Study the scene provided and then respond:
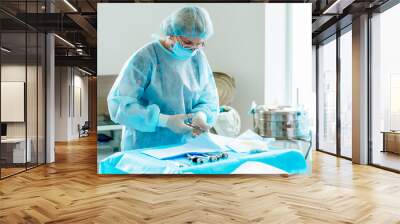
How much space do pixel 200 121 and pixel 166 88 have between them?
65 centimetres

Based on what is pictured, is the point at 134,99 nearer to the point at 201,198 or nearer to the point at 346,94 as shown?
the point at 201,198

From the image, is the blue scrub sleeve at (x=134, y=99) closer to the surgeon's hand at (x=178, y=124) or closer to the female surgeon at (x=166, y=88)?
the female surgeon at (x=166, y=88)

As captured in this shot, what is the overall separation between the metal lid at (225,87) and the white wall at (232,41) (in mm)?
63

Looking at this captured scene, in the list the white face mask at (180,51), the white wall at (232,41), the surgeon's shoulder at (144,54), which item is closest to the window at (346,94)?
the white wall at (232,41)

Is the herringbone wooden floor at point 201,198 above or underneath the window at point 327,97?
underneath

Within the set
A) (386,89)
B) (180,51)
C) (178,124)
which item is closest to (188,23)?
(180,51)

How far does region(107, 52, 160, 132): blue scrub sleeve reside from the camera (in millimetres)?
5082

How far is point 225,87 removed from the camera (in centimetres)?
543

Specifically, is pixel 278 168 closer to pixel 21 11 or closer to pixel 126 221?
pixel 126 221

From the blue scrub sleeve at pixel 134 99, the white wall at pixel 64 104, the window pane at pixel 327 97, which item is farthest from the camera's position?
the white wall at pixel 64 104

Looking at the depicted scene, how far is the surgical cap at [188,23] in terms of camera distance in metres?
5.15

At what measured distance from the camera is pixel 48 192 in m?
4.68

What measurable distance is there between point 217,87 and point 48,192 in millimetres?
2596

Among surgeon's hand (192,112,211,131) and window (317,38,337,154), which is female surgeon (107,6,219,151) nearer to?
surgeon's hand (192,112,211,131)
